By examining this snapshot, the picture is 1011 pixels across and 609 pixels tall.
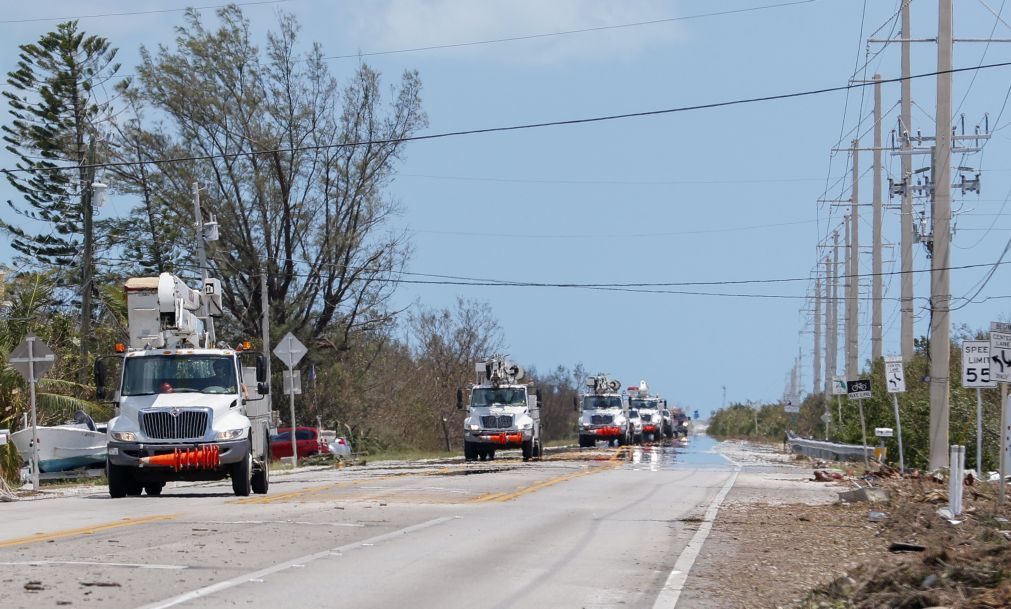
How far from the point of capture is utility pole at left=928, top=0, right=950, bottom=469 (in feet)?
92.2

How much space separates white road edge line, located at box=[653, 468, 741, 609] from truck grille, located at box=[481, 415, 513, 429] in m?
19.2

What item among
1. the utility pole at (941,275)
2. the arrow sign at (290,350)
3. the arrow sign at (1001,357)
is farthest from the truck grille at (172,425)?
the utility pole at (941,275)

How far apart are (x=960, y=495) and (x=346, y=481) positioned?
1278 centimetres

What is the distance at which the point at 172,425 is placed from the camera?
21156mm

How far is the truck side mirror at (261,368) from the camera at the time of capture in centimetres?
2175

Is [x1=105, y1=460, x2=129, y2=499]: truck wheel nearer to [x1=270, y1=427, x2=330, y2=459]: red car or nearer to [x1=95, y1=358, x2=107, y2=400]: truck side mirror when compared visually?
[x1=95, y1=358, x2=107, y2=400]: truck side mirror

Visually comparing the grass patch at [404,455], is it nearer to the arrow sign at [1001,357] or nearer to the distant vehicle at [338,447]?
the distant vehicle at [338,447]

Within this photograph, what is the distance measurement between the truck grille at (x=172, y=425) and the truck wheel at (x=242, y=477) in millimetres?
839

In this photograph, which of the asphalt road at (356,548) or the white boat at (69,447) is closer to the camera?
the asphalt road at (356,548)

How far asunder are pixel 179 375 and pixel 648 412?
52758mm

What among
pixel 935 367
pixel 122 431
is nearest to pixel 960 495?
pixel 935 367

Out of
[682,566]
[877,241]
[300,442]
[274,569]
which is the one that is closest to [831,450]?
[877,241]

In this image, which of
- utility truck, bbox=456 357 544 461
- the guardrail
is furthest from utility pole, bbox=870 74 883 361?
utility truck, bbox=456 357 544 461

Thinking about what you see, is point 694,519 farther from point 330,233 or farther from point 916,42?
point 330,233
